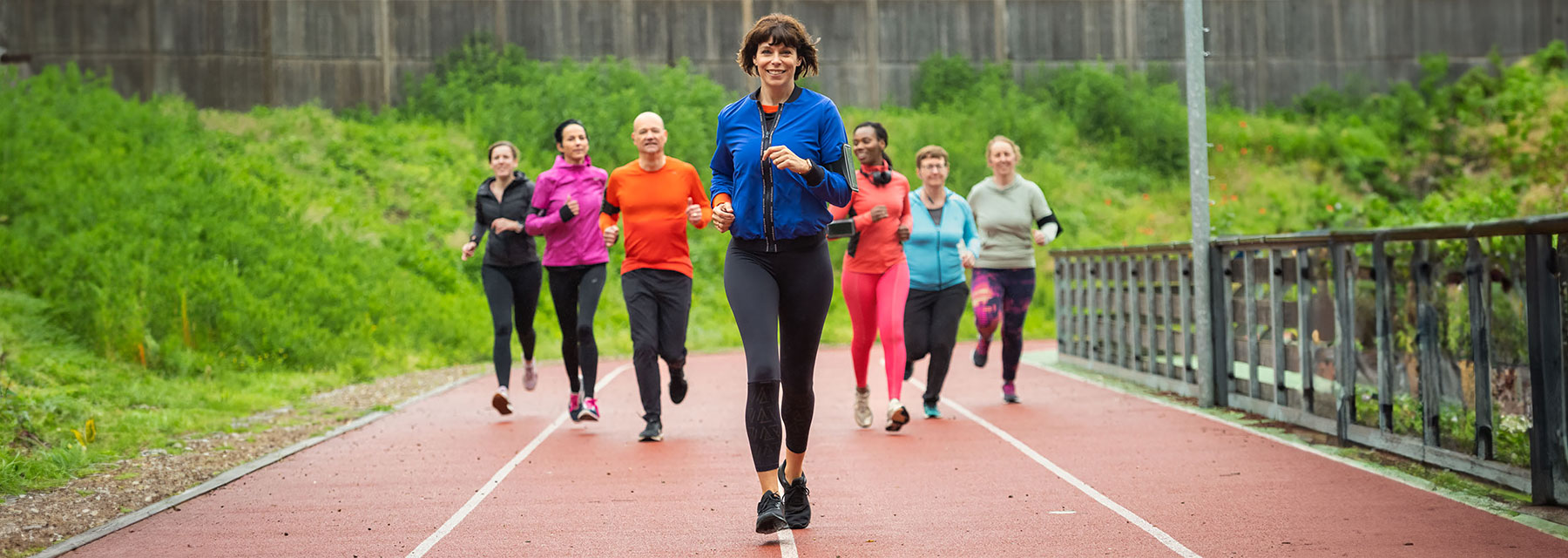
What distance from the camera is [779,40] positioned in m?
5.71

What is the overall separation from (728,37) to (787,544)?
24891mm

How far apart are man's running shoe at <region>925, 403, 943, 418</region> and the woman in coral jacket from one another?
776mm

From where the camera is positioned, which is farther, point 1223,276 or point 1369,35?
point 1369,35

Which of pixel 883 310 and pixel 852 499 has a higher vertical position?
pixel 883 310

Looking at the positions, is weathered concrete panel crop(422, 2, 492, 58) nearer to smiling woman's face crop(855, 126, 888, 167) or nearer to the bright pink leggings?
smiling woman's face crop(855, 126, 888, 167)

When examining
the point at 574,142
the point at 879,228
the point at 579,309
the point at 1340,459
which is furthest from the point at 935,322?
the point at 1340,459

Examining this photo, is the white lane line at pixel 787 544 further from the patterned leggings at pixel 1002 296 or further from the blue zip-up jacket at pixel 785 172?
the patterned leggings at pixel 1002 296

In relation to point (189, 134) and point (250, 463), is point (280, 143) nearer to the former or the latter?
point (189, 134)

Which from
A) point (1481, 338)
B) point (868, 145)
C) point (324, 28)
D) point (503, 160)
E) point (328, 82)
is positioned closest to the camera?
point (1481, 338)

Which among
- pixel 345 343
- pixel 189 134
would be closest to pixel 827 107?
pixel 345 343

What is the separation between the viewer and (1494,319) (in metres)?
10.1

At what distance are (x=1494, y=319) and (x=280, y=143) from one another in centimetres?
2138

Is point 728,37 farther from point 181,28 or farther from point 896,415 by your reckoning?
point 896,415

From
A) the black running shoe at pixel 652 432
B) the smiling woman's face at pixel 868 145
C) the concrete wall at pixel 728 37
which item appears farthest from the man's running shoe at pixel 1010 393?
the concrete wall at pixel 728 37
